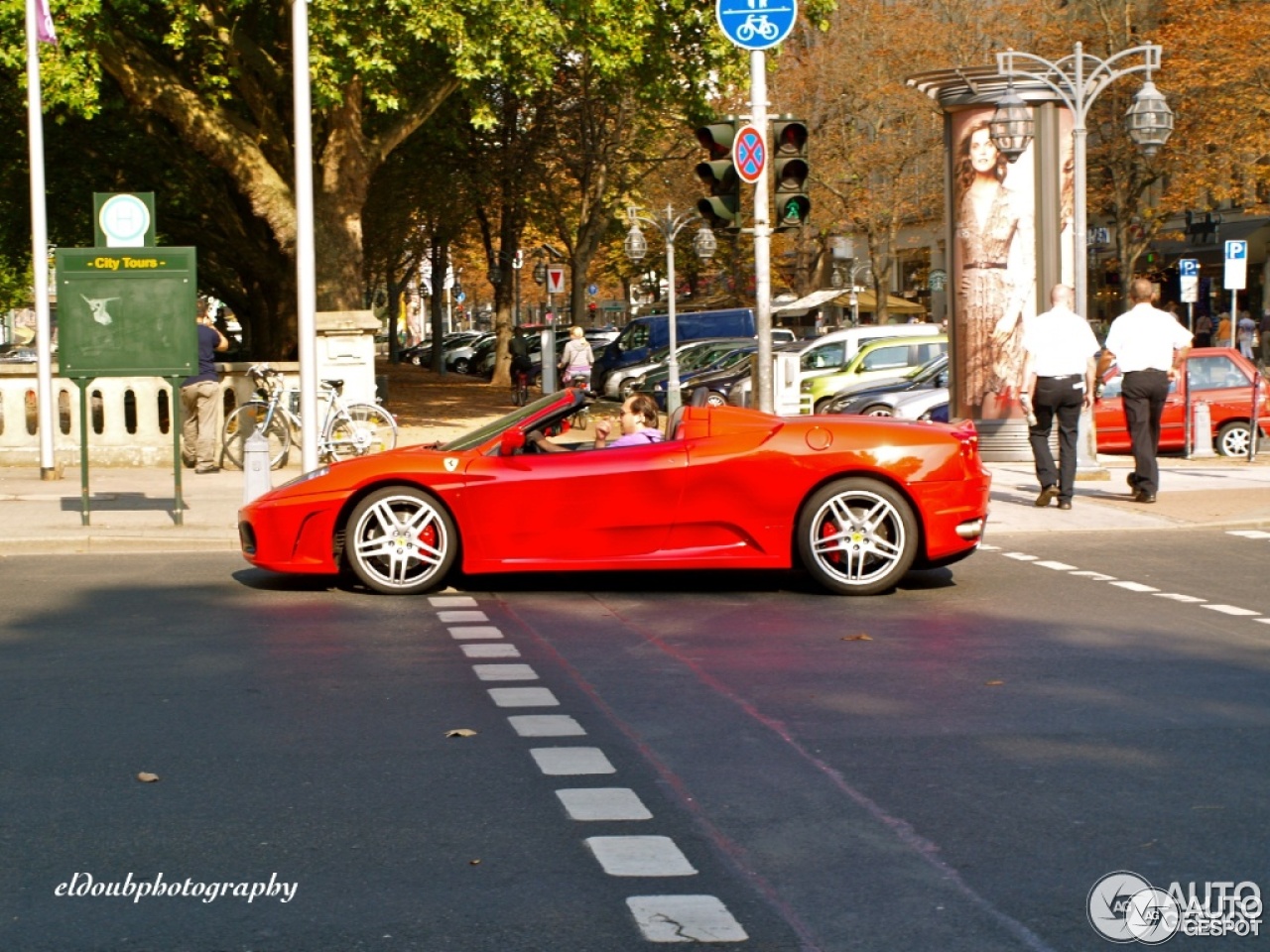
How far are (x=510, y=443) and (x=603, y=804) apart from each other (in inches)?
216

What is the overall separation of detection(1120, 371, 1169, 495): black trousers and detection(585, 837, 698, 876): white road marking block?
36.7 feet

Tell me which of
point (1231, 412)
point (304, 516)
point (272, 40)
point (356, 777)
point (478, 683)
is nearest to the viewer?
point (356, 777)

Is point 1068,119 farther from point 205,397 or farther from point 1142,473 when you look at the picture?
point 205,397

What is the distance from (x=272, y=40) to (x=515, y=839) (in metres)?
27.9

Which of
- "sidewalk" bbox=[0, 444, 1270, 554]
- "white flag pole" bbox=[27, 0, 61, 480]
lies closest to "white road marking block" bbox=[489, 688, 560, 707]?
"sidewalk" bbox=[0, 444, 1270, 554]

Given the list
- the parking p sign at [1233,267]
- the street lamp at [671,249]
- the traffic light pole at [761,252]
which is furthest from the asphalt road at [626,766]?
the parking p sign at [1233,267]

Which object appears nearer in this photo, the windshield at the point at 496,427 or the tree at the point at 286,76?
the windshield at the point at 496,427

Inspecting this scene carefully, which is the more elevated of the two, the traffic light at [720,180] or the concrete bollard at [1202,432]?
the traffic light at [720,180]

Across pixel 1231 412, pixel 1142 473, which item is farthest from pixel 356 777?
pixel 1231 412

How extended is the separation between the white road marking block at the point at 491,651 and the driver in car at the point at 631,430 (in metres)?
2.30

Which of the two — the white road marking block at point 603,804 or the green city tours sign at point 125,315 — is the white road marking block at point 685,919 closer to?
the white road marking block at point 603,804

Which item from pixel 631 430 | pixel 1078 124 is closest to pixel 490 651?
pixel 631 430

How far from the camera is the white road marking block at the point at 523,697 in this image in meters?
7.88

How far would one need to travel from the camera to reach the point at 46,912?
194 inches
